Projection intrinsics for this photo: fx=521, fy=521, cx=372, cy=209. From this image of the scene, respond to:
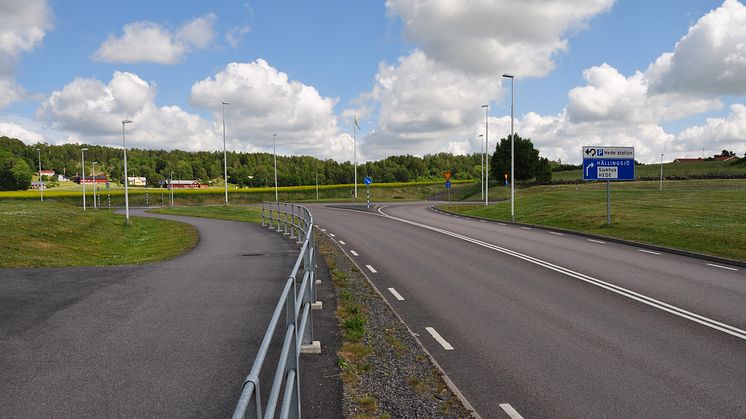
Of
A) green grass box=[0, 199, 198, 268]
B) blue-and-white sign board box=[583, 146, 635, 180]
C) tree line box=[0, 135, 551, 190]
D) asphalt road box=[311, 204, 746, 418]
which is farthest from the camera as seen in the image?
tree line box=[0, 135, 551, 190]

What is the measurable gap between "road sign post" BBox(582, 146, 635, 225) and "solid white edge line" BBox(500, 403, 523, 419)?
2225 cm

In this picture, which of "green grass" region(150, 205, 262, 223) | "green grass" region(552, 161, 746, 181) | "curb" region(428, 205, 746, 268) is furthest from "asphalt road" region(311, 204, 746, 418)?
"green grass" region(552, 161, 746, 181)

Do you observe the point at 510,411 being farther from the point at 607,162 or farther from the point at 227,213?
the point at 227,213

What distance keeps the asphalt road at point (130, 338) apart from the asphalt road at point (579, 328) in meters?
2.71

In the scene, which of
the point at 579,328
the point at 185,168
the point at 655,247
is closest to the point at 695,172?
the point at 655,247

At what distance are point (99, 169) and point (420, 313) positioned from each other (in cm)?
19585

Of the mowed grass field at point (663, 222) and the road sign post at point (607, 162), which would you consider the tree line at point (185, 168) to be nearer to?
the mowed grass field at point (663, 222)

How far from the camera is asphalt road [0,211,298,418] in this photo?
5.14 metres

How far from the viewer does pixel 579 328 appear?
321 inches

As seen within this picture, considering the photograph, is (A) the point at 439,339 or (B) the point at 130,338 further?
(A) the point at 439,339

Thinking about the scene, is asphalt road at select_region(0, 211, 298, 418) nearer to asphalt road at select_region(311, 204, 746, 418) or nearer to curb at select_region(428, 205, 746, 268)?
asphalt road at select_region(311, 204, 746, 418)

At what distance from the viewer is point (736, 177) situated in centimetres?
6291

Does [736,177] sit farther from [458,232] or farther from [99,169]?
[99,169]

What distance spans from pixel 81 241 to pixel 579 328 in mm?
20617
